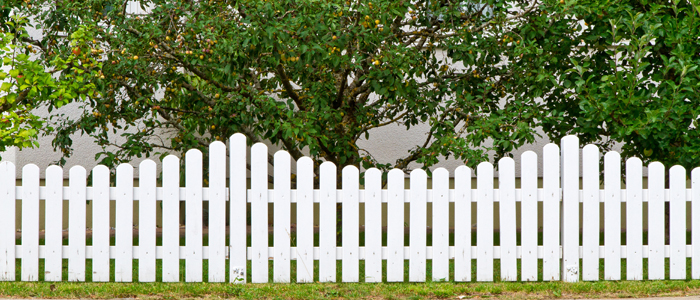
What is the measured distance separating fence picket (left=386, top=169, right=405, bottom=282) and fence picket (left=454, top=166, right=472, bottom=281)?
38cm

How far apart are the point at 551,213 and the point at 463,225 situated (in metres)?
0.61

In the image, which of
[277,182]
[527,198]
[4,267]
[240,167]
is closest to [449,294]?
[527,198]

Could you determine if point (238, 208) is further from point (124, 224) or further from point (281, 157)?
point (124, 224)

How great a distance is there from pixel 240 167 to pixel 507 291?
1938 mm

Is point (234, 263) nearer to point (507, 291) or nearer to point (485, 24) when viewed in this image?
point (507, 291)

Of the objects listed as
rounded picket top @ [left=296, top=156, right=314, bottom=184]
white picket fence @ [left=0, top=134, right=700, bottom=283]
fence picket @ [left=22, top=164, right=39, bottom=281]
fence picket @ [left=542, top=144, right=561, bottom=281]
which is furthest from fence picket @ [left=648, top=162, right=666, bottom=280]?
fence picket @ [left=22, top=164, right=39, bottom=281]

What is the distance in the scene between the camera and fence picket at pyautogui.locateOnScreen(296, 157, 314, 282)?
4246 millimetres

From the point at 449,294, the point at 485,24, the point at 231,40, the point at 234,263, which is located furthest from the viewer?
the point at 485,24

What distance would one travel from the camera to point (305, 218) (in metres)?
4.27

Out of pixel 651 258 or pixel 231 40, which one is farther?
pixel 231 40

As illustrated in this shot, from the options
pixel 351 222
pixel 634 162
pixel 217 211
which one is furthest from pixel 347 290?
pixel 634 162

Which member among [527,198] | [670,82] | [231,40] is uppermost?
[231,40]

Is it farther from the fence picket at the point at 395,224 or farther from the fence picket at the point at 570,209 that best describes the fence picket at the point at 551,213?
the fence picket at the point at 395,224

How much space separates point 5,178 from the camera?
4.21 metres
